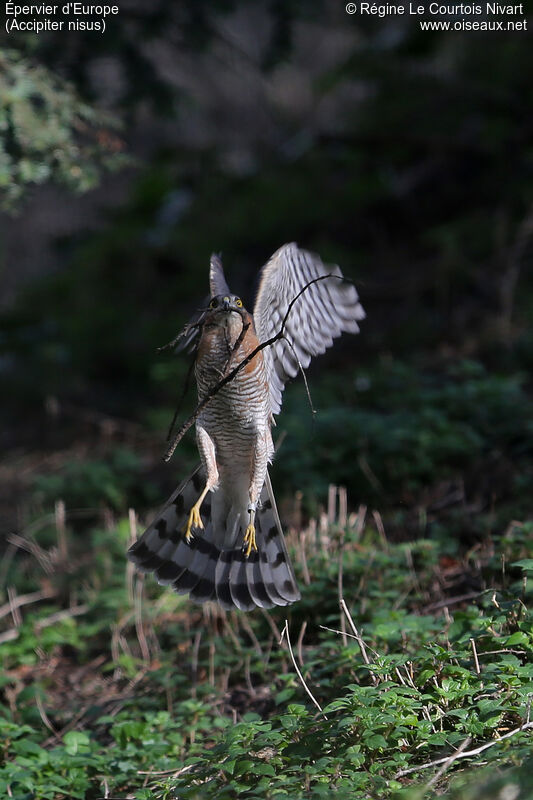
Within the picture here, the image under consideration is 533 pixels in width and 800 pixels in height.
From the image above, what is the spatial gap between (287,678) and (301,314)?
5.05ft

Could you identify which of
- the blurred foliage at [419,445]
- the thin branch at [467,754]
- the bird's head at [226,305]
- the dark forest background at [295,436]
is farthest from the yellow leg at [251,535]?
the blurred foliage at [419,445]

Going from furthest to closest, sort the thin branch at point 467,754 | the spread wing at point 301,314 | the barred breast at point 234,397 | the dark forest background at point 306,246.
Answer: the dark forest background at point 306,246, the spread wing at point 301,314, the barred breast at point 234,397, the thin branch at point 467,754

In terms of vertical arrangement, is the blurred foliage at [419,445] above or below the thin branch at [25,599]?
above

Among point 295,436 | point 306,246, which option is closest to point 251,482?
point 295,436

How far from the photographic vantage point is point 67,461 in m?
8.34

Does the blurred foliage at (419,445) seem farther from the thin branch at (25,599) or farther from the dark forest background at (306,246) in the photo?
the thin branch at (25,599)

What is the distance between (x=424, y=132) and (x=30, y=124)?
5.93 metres

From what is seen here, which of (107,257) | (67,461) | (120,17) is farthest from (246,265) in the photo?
(120,17)

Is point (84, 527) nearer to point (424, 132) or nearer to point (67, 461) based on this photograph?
point (67, 461)

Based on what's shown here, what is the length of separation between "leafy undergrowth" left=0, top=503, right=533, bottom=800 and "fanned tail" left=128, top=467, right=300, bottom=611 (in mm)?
303

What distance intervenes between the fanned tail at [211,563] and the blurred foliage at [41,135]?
2.29 meters

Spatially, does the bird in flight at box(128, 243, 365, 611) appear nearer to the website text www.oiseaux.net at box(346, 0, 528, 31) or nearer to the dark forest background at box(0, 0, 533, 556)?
the dark forest background at box(0, 0, 533, 556)

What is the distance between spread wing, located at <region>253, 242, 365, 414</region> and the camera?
3688mm

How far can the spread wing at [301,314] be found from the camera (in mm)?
3688
